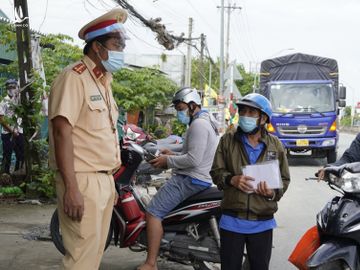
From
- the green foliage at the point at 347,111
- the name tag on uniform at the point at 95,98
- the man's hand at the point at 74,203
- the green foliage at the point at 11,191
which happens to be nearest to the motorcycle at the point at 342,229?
the man's hand at the point at 74,203

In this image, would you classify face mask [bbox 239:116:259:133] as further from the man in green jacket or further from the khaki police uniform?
the khaki police uniform

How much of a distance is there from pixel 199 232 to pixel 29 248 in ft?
7.03

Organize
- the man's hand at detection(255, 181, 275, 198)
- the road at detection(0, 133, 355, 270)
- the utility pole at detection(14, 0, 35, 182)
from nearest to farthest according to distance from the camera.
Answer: the man's hand at detection(255, 181, 275, 198), the road at detection(0, 133, 355, 270), the utility pole at detection(14, 0, 35, 182)

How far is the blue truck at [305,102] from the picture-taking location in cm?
1507

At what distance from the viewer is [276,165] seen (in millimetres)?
3375

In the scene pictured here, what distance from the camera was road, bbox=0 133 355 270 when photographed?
533 centimetres

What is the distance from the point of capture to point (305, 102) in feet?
51.3

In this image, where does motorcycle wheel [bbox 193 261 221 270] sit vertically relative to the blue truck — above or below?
below

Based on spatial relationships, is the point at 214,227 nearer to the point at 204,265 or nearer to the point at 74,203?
the point at 204,265

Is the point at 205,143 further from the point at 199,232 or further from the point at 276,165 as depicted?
the point at 276,165

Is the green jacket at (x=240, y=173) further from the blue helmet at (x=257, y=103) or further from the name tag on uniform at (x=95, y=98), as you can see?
the name tag on uniform at (x=95, y=98)

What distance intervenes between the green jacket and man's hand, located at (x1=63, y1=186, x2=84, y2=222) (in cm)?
96

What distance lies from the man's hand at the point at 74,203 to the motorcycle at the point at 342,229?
4.89 feet

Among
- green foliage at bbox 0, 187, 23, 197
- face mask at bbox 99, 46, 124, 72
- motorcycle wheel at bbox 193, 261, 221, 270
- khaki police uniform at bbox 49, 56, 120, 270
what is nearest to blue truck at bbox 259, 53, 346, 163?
green foliage at bbox 0, 187, 23, 197
